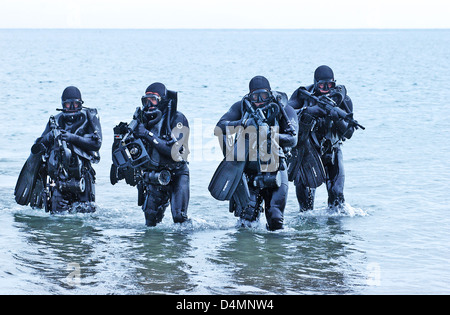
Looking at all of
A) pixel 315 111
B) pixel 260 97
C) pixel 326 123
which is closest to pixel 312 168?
pixel 326 123

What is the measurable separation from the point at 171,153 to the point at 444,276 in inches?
156

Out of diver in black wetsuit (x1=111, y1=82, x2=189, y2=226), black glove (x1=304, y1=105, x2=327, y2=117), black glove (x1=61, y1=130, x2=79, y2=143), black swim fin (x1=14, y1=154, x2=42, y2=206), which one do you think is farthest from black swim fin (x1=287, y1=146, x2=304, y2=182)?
black swim fin (x1=14, y1=154, x2=42, y2=206)

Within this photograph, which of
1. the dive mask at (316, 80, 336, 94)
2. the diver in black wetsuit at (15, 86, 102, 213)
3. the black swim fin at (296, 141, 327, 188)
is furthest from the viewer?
the black swim fin at (296, 141, 327, 188)

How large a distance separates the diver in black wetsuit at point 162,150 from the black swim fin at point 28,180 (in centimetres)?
206

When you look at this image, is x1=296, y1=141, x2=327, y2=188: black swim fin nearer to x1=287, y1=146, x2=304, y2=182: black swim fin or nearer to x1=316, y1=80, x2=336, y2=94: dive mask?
x1=287, y1=146, x2=304, y2=182: black swim fin

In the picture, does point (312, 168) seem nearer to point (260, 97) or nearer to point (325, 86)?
point (325, 86)

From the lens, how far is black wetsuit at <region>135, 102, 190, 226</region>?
1211 centimetres

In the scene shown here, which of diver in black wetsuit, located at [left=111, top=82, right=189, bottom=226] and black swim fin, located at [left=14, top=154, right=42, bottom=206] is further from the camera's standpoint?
black swim fin, located at [left=14, top=154, right=42, bottom=206]

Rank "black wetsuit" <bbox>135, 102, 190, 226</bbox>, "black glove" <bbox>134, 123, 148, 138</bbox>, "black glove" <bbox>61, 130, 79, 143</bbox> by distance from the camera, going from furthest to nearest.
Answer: "black glove" <bbox>61, 130, 79, 143</bbox> → "black wetsuit" <bbox>135, 102, 190, 226</bbox> → "black glove" <bbox>134, 123, 148, 138</bbox>

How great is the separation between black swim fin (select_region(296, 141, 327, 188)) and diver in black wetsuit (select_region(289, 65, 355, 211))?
121 mm

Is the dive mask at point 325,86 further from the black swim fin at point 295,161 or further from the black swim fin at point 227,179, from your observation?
the black swim fin at point 227,179

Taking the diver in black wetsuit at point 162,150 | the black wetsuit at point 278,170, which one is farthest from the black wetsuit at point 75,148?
the black wetsuit at point 278,170

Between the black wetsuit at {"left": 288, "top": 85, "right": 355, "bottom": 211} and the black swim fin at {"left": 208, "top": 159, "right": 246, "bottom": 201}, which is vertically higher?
the black wetsuit at {"left": 288, "top": 85, "right": 355, "bottom": 211}
